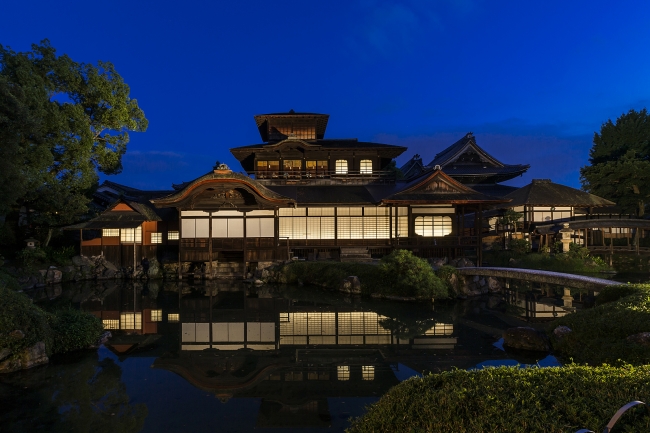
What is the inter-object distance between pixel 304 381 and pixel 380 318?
638 centimetres

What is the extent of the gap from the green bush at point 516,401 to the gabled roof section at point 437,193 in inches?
772

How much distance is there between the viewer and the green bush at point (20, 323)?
28.7ft

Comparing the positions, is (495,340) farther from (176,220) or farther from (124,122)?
(124,122)

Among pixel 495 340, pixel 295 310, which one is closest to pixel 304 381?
pixel 495 340

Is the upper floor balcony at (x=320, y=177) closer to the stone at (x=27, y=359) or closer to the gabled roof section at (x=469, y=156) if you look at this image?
the gabled roof section at (x=469, y=156)

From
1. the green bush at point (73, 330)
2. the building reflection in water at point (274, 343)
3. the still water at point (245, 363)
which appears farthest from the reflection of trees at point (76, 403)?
the building reflection in water at point (274, 343)

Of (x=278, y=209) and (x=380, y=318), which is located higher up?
(x=278, y=209)

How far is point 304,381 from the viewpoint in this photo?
28.0 feet

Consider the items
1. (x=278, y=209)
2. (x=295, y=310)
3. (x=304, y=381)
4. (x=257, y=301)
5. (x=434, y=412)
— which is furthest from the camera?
(x=278, y=209)

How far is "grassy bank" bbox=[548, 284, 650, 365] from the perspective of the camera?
8.05 meters

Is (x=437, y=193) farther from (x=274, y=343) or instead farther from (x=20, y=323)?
(x=20, y=323)

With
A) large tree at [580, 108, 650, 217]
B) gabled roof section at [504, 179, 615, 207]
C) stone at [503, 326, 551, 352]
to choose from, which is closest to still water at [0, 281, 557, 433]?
stone at [503, 326, 551, 352]

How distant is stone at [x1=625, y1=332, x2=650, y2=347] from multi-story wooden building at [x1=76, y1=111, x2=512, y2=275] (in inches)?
628

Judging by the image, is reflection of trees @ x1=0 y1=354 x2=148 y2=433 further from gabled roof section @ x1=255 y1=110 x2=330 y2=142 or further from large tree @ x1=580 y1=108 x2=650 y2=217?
large tree @ x1=580 y1=108 x2=650 y2=217
